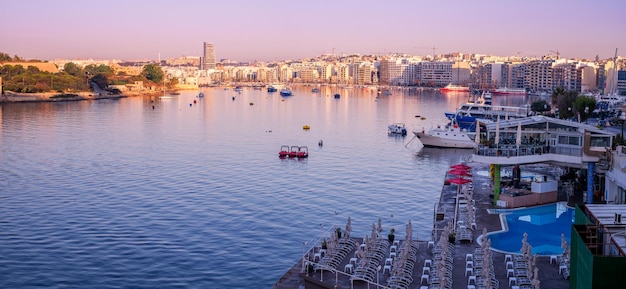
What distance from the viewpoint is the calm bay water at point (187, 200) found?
12172 millimetres

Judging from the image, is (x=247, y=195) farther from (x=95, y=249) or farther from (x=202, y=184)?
(x=95, y=249)

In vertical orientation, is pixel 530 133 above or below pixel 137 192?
above

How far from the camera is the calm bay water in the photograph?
1217 centimetres

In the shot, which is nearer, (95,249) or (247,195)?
(95,249)

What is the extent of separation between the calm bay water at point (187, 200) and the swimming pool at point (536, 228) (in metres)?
1.98

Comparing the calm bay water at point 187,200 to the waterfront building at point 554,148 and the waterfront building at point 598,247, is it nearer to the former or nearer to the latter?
the waterfront building at point 554,148

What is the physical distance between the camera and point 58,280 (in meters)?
11.4

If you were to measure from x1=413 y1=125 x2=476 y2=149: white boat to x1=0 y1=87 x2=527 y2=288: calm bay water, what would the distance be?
0.63m

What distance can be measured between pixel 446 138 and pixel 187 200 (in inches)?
601

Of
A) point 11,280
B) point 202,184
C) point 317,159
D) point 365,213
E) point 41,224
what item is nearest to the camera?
point 11,280

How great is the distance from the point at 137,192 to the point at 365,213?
609 cm

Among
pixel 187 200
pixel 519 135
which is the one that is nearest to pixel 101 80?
pixel 187 200

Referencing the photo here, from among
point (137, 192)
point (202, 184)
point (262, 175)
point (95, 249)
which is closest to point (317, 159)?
point (262, 175)

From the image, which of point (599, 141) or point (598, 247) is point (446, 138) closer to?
point (599, 141)
